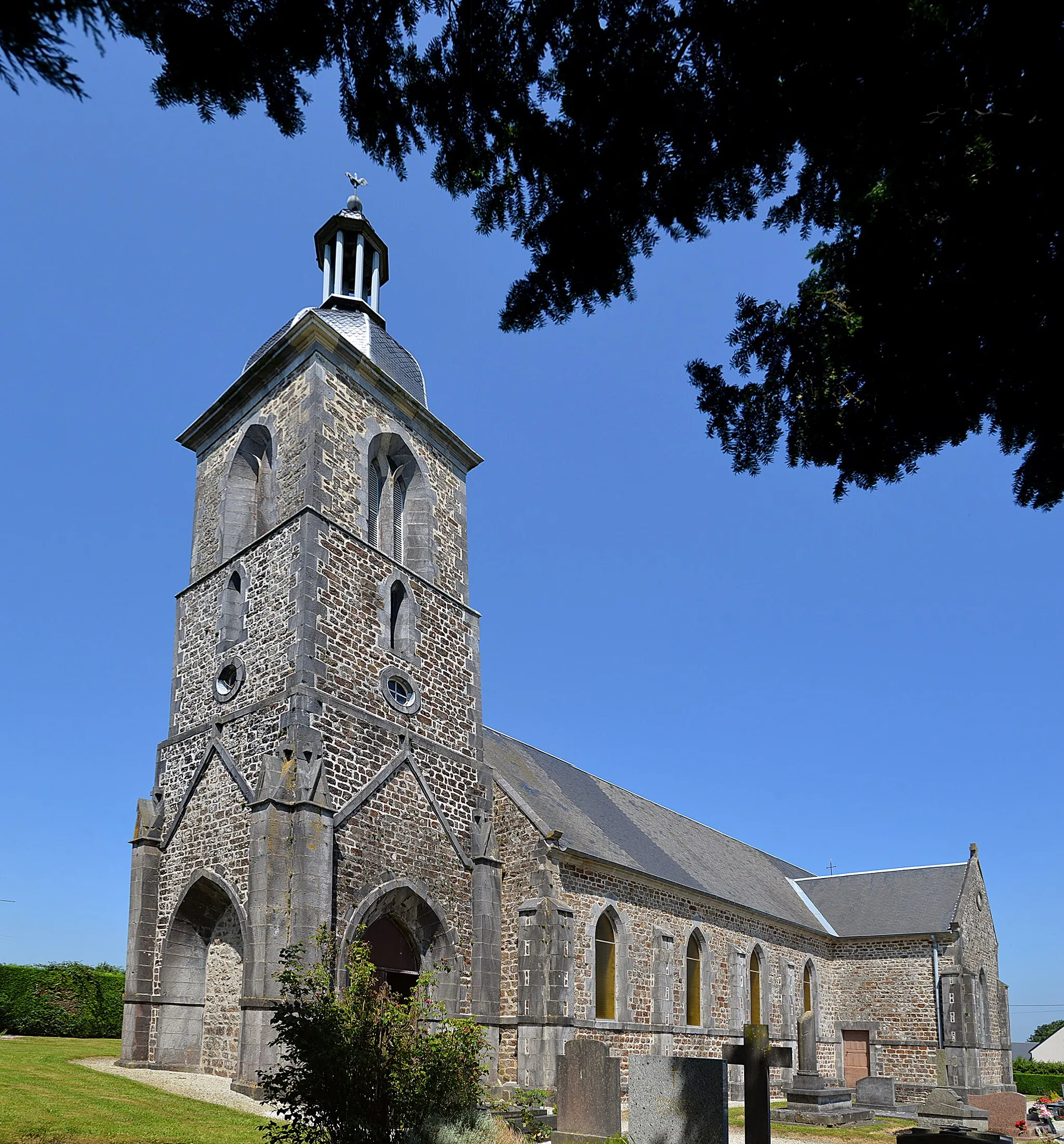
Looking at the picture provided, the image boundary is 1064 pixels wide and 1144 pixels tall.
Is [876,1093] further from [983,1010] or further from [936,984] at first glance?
[983,1010]

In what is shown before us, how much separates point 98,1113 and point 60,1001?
55.3 feet

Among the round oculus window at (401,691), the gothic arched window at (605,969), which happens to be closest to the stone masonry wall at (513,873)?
the gothic arched window at (605,969)

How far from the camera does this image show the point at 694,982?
82.4 ft

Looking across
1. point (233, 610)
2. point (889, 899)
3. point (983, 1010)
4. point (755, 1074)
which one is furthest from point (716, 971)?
point (233, 610)

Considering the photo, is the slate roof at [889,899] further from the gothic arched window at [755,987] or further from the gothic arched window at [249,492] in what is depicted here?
the gothic arched window at [249,492]

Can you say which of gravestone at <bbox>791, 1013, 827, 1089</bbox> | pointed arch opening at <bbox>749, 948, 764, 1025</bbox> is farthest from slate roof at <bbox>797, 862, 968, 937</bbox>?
gravestone at <bbox>791, 1013, 827, 1089</bbox>

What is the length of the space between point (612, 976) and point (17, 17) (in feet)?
71.7

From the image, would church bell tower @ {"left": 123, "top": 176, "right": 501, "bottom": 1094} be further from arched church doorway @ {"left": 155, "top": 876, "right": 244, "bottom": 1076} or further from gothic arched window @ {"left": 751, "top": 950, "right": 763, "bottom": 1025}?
gothic arched window @ {"left": 751, "top": 950, "right": 763, "bottom": 1025}

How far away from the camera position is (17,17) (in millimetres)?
3125

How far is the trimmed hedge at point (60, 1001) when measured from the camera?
2567 cm

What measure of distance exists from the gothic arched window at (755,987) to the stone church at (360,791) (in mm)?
2301

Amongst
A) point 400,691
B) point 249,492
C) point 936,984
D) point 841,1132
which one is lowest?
point 841,1132

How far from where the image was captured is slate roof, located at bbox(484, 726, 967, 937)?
23281mm

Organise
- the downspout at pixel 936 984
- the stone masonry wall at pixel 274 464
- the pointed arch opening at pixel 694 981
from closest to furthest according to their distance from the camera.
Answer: the stone masonry wall at pixel 274 464 < the pointed arch opening at pixel 694 981 < the downspout at pixel 936 984
